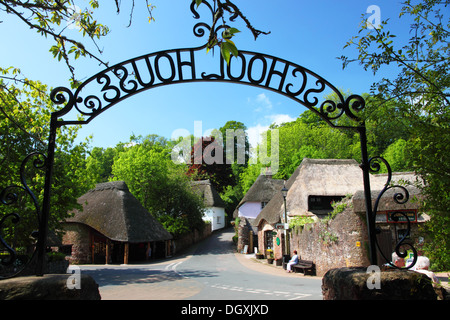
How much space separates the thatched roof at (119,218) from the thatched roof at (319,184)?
984 centimetres

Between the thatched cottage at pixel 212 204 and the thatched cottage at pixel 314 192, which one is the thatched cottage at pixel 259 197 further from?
the thatched cottage at pixel 314 192

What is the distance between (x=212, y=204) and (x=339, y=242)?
2953cm

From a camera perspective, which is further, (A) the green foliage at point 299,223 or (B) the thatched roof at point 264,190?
(B) the thatched roof at point 264,190

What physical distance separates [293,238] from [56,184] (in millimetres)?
13659

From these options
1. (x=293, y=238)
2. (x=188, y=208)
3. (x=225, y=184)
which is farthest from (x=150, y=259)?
(x=225, y=184)

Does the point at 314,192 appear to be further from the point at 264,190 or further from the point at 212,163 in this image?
the point at 212,163

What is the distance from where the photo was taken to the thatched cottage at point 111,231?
25203 millimetres

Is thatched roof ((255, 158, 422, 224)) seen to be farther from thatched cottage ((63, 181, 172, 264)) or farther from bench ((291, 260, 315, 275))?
thatched cottage ((63, 181, 172, 264))

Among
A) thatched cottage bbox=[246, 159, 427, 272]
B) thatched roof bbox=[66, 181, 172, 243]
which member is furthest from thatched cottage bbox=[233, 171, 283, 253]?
thatched roof bbox=[66, 181, 172, 243]

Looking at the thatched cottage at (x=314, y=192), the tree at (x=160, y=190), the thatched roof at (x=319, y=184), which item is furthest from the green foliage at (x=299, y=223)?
the tree at (x=160, y=190)

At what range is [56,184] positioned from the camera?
14.6m

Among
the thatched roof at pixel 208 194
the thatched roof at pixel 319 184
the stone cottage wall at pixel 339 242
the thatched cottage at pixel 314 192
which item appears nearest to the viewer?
the stone cottage wall at pixel 339 242

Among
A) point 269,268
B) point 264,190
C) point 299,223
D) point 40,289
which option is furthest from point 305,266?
point 264,190

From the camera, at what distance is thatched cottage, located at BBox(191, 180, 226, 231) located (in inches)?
1721
